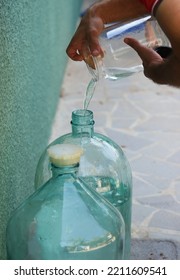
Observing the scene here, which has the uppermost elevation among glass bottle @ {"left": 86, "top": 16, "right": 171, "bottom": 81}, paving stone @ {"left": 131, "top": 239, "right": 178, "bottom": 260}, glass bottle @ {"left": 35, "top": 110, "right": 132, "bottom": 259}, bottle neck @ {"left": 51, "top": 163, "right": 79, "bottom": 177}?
glass bottle @ {"left": 86, "top": 16, "right": 171, "bottom": 81}

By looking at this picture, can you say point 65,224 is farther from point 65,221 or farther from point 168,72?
point 168,72

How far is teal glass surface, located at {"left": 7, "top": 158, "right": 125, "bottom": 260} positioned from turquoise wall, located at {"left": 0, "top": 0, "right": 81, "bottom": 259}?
1.30 ft

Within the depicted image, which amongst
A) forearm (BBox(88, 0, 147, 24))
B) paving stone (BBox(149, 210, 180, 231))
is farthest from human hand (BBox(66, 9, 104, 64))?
paving stone (BBox(149, 210, 180, 231))

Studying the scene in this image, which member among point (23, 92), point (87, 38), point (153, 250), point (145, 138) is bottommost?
point (153, 250)

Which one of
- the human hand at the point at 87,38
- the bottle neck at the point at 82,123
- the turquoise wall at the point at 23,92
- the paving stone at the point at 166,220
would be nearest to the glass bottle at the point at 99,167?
the bottle neck at the point at 82,123

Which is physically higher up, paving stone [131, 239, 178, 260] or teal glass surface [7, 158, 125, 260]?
teal glass surface [7, 158, 125, 260]

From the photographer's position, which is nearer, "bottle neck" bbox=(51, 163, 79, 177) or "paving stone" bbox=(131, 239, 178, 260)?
"bottle neck" bbox=(51, 163, 79, 177)

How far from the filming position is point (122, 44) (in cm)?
289

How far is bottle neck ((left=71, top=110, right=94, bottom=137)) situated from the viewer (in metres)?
2.23

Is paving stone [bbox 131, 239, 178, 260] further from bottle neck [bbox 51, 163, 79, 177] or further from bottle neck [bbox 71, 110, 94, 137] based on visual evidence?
bottle neck [bbox 51, 163, 79, 177]

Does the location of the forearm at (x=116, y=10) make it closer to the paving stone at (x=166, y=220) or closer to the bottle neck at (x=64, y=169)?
the bottle neck at (x=64, y=169)

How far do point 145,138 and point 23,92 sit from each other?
5.21ft

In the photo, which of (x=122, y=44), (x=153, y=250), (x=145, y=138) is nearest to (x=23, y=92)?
(x=122, y=44)
